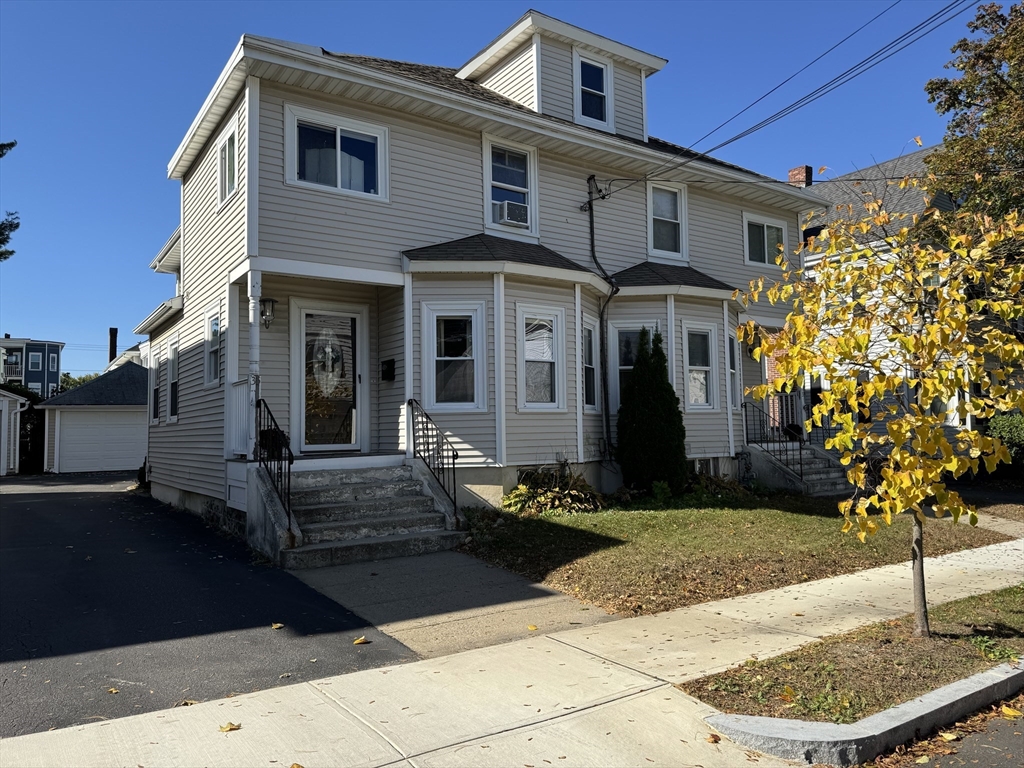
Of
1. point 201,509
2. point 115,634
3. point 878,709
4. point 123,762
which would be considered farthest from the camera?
point 201,509

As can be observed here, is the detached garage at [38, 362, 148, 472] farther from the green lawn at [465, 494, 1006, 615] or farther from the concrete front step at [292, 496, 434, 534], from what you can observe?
the green lawn at [465, 494, 1006, 615]

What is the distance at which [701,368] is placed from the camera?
14.7 meters

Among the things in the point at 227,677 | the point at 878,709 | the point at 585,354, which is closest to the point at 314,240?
the point at 585,354

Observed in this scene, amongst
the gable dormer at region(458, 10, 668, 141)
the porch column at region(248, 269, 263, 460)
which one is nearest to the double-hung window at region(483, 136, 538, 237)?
the gable dormer at region(458, 10, 668, 141)

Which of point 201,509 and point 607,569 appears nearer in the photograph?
point 607,569

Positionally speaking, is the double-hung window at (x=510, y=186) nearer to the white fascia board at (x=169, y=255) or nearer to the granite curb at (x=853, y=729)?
the white fascia board at (x=169, y=255)

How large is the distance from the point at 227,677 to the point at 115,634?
1654 mm

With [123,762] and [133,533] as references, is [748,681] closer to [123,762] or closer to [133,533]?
[123,762]

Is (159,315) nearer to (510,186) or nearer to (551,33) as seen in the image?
(510,186)

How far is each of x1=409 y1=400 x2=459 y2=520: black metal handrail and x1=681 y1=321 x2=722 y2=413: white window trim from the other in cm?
510

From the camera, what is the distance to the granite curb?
13.3 feet

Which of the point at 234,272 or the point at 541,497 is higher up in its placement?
the point at 234,272

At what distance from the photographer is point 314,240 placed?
11078mm

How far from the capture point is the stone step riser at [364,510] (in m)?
9.34
